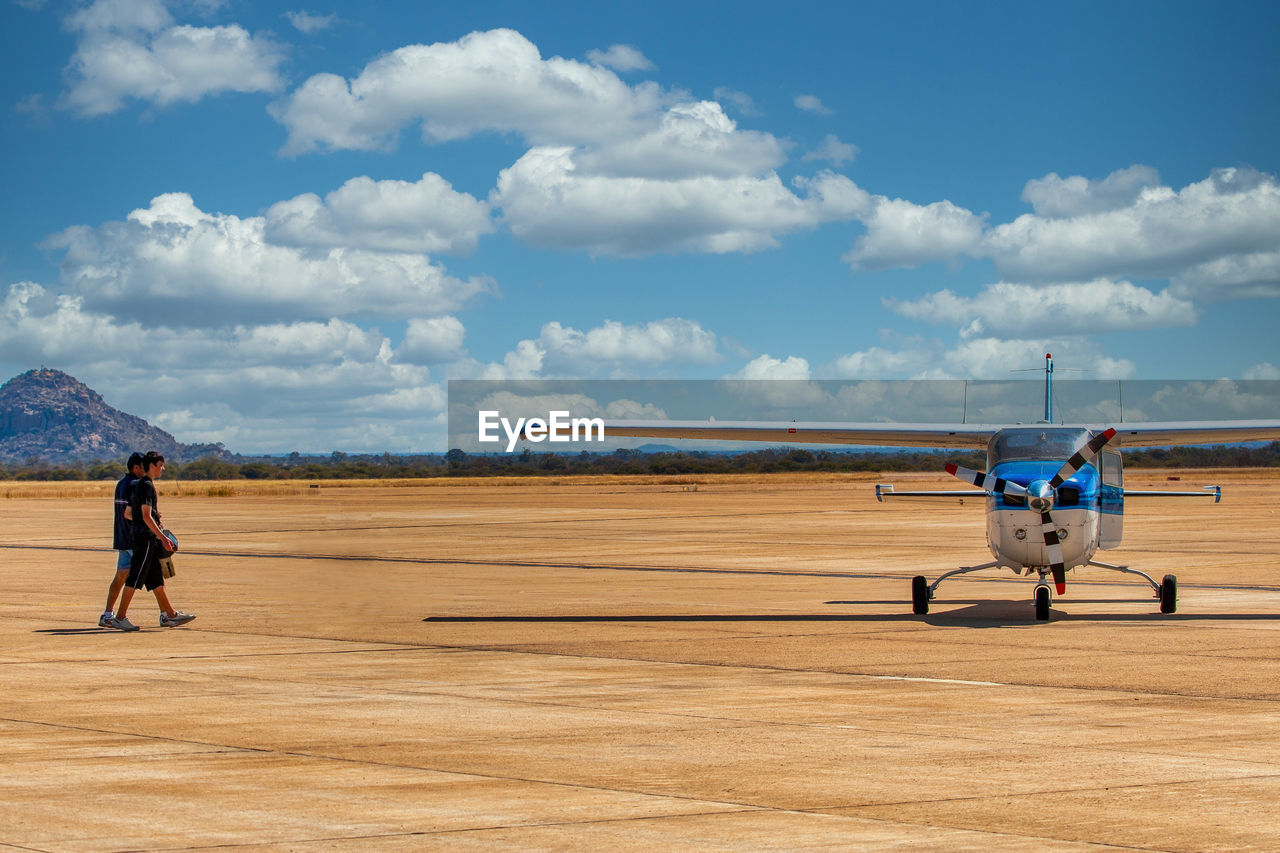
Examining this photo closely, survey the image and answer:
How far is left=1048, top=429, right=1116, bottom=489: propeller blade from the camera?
50.9 feet

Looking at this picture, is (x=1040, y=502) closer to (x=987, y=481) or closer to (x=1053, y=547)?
(x=1053, y=547)

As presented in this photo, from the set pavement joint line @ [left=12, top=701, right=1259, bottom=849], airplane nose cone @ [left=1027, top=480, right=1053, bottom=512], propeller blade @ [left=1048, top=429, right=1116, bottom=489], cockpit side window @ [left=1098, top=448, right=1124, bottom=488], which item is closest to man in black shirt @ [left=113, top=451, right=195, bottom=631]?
pavement joint line @ [left=12, top=701, right=1259, bottom=849]

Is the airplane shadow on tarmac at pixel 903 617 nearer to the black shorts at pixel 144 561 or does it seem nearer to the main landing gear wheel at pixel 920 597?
the main landing gear wheel at pixel 920 597

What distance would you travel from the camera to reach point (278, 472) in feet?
609

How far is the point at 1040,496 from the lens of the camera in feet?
50.2

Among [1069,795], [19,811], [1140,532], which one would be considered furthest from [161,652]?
[1140,532]

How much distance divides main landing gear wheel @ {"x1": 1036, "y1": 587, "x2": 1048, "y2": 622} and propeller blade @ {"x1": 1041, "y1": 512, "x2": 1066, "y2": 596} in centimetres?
17

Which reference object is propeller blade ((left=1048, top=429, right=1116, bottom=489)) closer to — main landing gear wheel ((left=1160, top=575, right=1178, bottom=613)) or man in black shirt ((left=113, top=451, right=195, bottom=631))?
main landing gear wheel ((left=1160, top=575, right=1178, bottom=613))

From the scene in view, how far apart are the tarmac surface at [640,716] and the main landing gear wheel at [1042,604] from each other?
0.22 metres

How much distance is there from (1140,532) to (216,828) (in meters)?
33.8

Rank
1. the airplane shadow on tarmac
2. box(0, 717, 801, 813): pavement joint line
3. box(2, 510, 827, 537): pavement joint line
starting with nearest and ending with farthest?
1. box(0, 717, 801, 813): pavement joint line
2. the airplane shadow on tarmac
3. box(2, 510, 827, 537): pavement joint line

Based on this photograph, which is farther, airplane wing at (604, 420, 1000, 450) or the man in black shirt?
airplane wing at (604, 420, 1000, 450)

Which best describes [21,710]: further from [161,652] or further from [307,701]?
[161,652]

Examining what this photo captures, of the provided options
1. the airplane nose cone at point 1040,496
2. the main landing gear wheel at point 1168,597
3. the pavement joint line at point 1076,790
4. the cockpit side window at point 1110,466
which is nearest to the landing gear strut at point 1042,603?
the airplane nose cone at point 1040,496
